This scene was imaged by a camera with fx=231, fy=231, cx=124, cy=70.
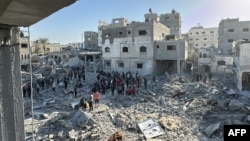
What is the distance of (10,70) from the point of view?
246 cm

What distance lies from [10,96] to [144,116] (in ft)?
43.6

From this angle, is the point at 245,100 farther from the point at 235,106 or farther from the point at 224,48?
the point at 224,48

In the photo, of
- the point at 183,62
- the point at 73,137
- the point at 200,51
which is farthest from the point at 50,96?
the point at 200,51

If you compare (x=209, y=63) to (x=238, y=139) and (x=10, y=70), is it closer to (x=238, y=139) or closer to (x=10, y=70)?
(x=238, y=139)

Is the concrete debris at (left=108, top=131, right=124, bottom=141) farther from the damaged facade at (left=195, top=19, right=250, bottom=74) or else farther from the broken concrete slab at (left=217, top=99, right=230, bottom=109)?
the damaged facade at (left=195, top=19, right=250, bottom=74)

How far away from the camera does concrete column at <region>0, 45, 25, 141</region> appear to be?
235cm

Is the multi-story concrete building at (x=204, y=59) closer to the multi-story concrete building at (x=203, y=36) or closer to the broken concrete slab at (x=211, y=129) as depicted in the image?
the broken concrete slab at (x=211, y=129)

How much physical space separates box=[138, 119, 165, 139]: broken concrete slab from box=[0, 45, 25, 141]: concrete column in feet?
34.9

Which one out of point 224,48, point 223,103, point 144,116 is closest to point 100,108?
point 144,116

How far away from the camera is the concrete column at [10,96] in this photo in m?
2.35

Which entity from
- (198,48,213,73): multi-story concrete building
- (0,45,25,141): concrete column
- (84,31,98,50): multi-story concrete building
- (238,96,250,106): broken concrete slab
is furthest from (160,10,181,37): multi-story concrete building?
(0,45,25,141): concrete column

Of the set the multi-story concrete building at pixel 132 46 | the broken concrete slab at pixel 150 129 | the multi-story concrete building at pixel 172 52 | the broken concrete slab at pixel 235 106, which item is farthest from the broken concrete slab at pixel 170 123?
the multi-story concrete building at pixel 132 46

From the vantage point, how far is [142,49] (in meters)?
33.3

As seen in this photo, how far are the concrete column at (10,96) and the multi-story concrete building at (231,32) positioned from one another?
45750 millimetres
